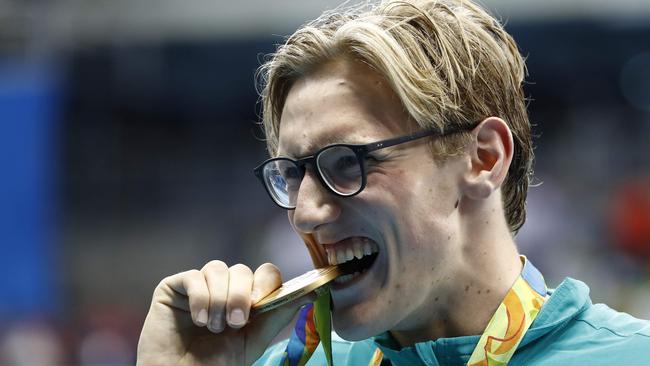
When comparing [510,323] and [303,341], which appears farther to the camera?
[303,341]

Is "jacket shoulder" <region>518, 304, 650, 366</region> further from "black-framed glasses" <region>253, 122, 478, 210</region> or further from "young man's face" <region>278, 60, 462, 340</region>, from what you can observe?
"black-framed glasses" <region>253, 122, 478, 210</region>

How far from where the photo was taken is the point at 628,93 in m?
12.9

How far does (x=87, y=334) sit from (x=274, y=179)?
7730mm

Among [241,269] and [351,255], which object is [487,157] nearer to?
[351,255]

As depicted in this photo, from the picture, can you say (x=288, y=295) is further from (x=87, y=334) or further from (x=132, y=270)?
(x=132, y=270)

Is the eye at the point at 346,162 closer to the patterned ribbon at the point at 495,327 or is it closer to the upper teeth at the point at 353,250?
the upper teeth at the point at 353,250

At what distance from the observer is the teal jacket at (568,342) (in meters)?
2.34

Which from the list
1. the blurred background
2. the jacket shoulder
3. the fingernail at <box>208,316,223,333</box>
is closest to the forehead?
the fingernail at <box>208,316,223,333</box>

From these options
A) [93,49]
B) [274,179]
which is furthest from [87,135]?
[274,179]

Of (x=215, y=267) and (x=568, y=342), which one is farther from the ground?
(x=215, y=267)

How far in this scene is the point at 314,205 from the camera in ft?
7.85

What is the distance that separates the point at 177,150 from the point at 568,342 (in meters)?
11.8

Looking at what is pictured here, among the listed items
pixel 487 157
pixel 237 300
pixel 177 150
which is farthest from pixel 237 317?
pixel 177 150

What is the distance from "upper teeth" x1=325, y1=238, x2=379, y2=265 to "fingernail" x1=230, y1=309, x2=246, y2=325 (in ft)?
0.87
